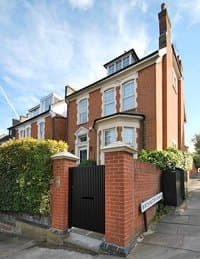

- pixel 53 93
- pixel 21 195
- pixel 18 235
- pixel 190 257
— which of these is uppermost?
pixel 53 93

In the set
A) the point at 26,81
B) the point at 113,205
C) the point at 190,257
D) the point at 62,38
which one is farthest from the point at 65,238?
the point at 26,81

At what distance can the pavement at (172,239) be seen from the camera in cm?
441

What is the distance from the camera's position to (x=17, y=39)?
892cm

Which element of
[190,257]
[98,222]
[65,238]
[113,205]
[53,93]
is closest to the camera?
[190,257]

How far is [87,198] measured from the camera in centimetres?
564

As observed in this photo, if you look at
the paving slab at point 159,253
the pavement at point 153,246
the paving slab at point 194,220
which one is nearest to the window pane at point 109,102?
the paving slab at point 194,220

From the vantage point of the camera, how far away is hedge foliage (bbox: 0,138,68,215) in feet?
21.3

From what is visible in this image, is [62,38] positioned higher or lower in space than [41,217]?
higher

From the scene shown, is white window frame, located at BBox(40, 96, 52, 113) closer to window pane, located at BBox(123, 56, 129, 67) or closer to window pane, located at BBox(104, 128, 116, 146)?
window pane, located at BBox(123, 56, 129, 67)

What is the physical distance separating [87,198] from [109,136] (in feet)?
29.9

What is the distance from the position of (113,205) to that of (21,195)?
3.28 m

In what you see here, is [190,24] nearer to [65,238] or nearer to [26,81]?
[65,238]

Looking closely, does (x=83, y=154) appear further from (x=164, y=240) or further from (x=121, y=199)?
(x=121, y=199)

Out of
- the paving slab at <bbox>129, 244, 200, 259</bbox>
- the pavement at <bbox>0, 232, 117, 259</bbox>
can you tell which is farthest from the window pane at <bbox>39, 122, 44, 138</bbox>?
the paving slab at <bbox>129, 244, 200, 259</bbox>
